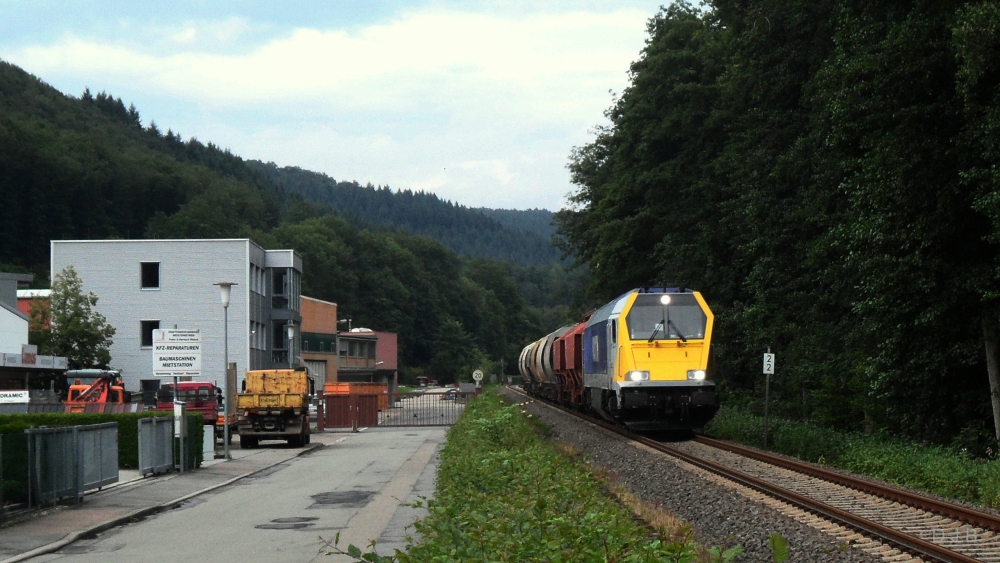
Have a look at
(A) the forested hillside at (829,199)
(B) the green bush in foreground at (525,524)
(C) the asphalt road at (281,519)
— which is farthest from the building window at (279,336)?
(B) the green bush in foreground at (525,524)

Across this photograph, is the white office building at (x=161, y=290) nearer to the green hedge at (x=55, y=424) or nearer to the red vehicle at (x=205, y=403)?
the red vehicle at (x=205, y=403)

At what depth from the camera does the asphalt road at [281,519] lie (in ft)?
40.3

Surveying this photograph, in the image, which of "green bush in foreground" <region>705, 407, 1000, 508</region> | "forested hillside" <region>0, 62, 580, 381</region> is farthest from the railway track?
"forested hillside" <region>0, 62, 580, 381</region>

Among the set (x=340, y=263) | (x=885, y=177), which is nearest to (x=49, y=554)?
(x=885, y=177)

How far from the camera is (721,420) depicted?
30.8 metres

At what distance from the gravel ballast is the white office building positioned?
39.2 m

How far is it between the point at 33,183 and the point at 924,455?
10929 centimetres

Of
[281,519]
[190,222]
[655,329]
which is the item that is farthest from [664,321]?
[190,222]

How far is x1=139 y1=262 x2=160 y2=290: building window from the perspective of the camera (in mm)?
60094

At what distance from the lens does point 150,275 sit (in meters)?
60.3

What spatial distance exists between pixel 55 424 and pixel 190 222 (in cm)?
10241

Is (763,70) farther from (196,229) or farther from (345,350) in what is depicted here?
(196,229)

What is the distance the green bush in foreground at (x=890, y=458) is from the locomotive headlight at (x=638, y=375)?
3.23 m

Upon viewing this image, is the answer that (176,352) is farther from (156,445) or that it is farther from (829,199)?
(829,199)
